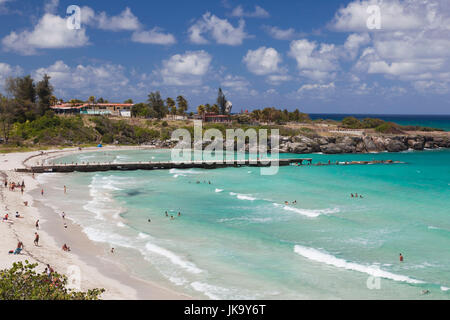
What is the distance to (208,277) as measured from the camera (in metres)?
23.8

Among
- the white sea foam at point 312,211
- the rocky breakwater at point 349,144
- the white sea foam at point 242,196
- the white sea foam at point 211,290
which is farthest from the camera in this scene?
the rocky breakwater at point 349,144

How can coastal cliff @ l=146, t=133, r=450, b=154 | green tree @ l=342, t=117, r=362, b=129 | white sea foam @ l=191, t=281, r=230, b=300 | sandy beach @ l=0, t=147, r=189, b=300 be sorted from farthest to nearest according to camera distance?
green tree @ l=342, t=117, r=362, b=129 → coastal cliff @ l=146, t=133, r=450, b=154 → sandy beach @ l=0, t=147, r=189, b=300 → white sea foam @ l=191, t=281, r=230, b=300

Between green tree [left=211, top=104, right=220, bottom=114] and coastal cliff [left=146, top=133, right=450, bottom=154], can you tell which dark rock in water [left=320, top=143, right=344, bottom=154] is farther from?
green tree [left=211, top=104, right=220, bottom=114]

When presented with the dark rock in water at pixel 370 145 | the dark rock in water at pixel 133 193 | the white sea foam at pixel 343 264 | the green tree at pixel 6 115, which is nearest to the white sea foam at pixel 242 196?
the dark rock in water at pixel 133 193

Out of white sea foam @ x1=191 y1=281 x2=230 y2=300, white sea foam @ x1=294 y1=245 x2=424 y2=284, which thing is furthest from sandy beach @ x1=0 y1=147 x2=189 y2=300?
white sea foam @ x1=294 y1=245 x2=424 y2=284

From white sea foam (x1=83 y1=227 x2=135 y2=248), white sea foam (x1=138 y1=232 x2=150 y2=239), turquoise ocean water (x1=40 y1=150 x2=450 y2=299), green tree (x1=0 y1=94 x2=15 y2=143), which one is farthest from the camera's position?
green tree (x1=0 y1=94 x2=15 y2=143)

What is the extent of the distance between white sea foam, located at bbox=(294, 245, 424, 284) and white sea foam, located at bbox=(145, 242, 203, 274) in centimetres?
820

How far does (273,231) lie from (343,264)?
8.60 m

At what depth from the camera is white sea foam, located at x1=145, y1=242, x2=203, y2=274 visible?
25016 mm

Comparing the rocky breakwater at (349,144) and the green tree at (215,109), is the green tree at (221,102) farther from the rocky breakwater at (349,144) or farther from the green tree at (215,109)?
the rocky breakwater at (349,144)

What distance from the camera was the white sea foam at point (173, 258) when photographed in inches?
985

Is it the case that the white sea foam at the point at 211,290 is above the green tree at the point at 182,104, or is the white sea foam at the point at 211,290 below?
below

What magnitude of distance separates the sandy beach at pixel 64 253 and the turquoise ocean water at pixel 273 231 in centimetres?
126
